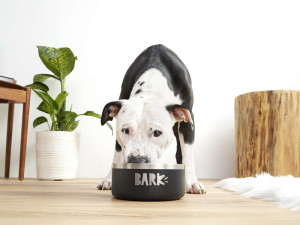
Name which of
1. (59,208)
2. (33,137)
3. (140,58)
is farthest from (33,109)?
(59,208)

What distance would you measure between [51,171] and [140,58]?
1.14 m

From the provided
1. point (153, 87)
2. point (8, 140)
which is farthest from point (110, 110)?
point (8, 140)

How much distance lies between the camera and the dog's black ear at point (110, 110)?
1.46m

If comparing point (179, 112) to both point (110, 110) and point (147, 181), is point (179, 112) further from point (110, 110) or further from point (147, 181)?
point (147, 181)

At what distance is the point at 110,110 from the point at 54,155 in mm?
1183

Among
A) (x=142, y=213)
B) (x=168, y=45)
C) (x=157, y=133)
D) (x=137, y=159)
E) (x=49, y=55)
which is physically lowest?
(x=142, y=213)

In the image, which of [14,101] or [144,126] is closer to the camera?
[144,126]

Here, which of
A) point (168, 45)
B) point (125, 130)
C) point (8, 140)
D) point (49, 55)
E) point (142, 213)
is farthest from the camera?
point (168, 45)

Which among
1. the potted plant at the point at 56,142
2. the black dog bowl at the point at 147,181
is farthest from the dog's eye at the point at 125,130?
the potted plant at the point at 56,142

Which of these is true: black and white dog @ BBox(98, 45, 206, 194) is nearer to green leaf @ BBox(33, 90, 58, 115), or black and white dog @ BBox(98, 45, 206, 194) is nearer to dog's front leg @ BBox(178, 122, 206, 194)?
dog's front leg @ BBox(178, 122, 206, 194)

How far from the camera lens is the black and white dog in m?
1.34

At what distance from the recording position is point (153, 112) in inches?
55.2

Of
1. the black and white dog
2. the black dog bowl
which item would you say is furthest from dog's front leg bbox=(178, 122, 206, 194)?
the black dog bowl

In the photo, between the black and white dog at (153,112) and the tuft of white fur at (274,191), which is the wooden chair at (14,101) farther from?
the tuft of white fur at (274,191)
